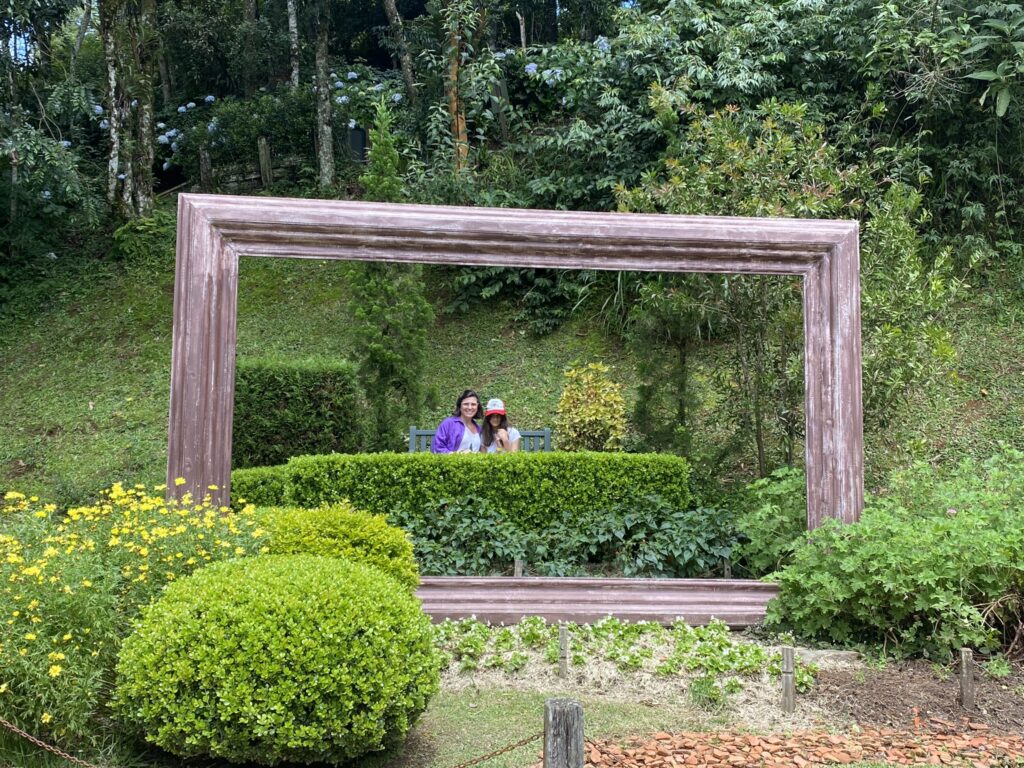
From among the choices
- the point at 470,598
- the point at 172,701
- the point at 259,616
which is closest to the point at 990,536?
the point at 470,598

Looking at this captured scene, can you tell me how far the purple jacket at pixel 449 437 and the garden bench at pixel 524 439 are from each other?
542mm

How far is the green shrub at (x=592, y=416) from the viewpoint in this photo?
995 centimetres

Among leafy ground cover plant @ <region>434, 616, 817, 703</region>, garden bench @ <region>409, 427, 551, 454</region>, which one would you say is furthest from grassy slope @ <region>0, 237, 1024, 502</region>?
leafy ground cover plant @ <region>434, 616, 817, 703</region>

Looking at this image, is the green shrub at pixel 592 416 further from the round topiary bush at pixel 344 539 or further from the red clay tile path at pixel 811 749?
the red clay tile path at pixel 811 749

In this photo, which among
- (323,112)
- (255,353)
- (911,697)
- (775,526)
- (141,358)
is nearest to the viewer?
(911,697)

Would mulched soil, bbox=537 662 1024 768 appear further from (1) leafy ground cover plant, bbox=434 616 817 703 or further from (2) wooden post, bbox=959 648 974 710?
(1) leafy ground cover plant, bbox=434 616 817 703

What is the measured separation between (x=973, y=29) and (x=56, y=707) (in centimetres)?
1275

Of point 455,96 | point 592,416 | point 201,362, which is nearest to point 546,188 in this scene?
point 455,96

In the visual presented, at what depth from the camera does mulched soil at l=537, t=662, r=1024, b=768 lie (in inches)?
152

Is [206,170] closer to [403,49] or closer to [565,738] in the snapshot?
[403,49]

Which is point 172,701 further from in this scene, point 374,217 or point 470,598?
point 374,217

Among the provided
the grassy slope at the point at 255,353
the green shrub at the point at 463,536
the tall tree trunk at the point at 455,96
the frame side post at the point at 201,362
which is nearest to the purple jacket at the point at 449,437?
the green shrub at the point at 463,536

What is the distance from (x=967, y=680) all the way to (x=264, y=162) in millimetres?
15313

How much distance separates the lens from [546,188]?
1430 centimetres
